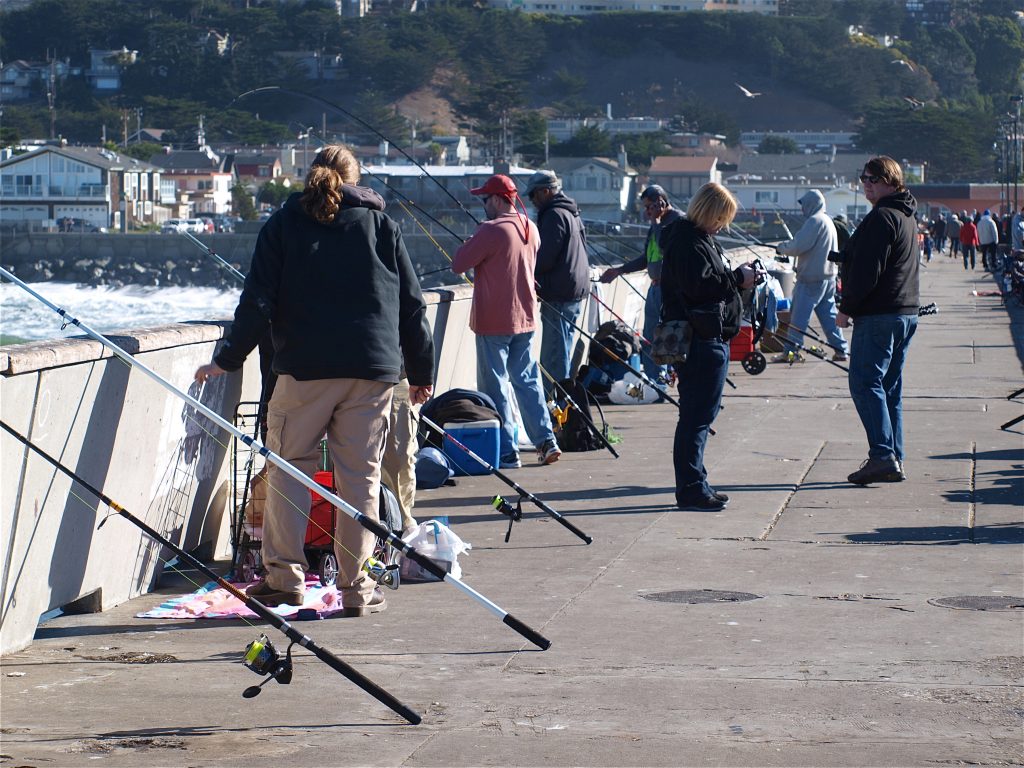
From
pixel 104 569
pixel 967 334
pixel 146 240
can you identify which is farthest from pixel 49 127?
pixel 104 569

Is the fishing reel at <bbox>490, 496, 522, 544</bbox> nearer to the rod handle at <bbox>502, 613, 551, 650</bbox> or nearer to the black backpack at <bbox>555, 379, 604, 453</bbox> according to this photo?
the rod handle at <bbox>502, 613, 551, 650</bbox>

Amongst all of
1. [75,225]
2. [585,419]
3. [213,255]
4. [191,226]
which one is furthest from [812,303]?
[75,225]

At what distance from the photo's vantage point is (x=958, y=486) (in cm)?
917

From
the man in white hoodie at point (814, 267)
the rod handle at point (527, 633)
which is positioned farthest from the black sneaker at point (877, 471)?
the man in white hoodie at point (814, 267)

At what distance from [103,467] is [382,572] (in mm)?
1102

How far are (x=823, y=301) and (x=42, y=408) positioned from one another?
10.4m

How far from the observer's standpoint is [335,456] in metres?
6.40

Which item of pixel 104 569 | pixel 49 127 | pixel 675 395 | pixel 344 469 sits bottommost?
pixel 49 127

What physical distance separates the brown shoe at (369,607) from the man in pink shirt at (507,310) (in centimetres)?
338

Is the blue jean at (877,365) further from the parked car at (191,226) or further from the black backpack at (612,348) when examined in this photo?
the parked car at (191,226)

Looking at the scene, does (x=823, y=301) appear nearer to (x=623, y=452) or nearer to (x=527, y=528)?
(x=623, y=452)

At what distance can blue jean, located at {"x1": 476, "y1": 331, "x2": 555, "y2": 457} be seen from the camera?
10078mm

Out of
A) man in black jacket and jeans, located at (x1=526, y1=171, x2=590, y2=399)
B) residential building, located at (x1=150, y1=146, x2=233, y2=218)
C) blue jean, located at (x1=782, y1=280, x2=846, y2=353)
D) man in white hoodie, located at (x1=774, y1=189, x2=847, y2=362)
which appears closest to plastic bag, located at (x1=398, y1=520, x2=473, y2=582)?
man in black jacket and jeans, located at (x1=526, y1=171, x2=590, y2=399)

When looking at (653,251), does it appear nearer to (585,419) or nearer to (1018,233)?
(585,419)
